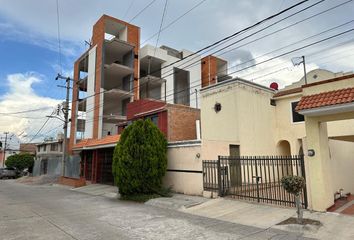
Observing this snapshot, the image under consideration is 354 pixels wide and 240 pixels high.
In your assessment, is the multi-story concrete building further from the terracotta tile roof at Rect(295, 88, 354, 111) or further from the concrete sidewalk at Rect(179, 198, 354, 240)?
the terracotta tile roof at Rect(295, 88, 354, 111)

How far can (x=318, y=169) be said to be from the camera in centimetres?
976

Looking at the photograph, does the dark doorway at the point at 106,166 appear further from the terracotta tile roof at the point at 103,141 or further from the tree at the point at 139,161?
the tree at the point at 139,161

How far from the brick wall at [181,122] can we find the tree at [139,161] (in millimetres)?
4936

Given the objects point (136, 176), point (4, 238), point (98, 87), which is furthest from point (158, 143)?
point (98, 87)

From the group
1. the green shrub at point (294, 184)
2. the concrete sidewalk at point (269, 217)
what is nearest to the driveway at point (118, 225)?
the concrete sidewalk at point (269, 217)

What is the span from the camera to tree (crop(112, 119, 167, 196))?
13906mm

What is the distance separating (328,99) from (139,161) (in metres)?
8.78

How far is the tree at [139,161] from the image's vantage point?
45.6ft

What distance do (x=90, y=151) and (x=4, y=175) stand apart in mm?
24688

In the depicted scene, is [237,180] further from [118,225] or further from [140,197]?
[118,225]

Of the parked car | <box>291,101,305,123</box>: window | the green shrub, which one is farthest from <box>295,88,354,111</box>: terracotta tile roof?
the parked car

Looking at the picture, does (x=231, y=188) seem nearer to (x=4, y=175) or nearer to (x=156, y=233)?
(x=156, y=233)

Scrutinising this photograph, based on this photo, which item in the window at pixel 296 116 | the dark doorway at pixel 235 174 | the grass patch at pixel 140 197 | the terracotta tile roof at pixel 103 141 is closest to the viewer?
the dark doorway at pixel 235 174

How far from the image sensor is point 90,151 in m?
25.6
